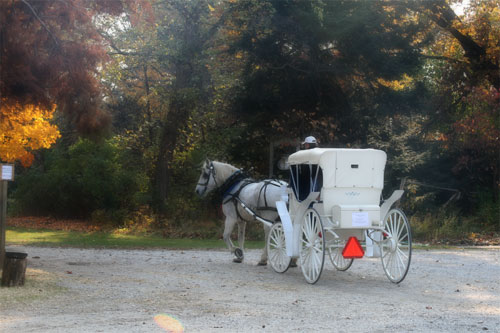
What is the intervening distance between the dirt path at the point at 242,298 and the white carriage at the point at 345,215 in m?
0.53

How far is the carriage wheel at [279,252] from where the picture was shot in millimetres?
12469

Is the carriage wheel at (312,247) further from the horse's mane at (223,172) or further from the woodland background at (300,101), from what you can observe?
Answer: the woodland background at (300,101)

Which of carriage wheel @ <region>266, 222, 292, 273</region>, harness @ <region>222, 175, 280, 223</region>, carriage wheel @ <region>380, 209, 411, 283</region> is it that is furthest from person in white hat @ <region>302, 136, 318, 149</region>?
carriage wheel @ <region>380, 209, 411, 283</region>

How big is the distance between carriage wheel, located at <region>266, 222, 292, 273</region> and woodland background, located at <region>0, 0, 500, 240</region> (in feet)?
32.6

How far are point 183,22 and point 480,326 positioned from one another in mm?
21386

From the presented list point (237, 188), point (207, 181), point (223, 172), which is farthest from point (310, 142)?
point (207, 181)

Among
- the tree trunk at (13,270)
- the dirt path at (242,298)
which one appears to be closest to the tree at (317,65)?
the dirt path at (242,298)

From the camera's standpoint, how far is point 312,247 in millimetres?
11195

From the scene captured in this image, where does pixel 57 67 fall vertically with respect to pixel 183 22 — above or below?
below

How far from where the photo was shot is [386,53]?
24.2 meters

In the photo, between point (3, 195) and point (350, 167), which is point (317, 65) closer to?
point (350, 167)

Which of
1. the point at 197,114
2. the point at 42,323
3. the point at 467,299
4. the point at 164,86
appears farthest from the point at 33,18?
the point at 164,86

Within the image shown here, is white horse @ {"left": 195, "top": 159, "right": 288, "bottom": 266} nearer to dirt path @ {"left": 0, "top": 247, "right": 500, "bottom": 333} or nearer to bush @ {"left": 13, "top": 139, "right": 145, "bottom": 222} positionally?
dirt path @ {"left": 0, "top": 247, "right": 500, "bottom": 333}

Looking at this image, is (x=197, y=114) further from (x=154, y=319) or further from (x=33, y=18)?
(x=154, y=319)
